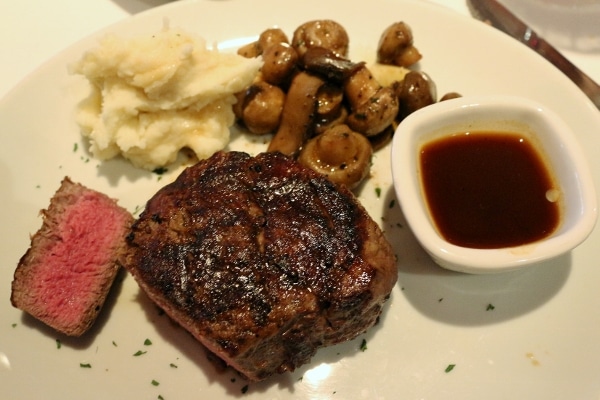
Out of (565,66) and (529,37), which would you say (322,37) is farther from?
(565,66)

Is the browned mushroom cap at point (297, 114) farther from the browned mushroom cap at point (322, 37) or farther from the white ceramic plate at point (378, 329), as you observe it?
the white ceramic plate at point (378, 329)

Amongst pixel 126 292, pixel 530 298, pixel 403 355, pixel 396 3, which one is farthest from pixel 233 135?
pixel 530 298

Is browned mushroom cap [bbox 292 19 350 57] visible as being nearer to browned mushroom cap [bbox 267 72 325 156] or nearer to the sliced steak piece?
browned mushroom cap [bbox 267 72 325 156]

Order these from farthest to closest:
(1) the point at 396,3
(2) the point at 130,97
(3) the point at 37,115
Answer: (1) the point at 396,3 < (3) the point at 37,115 < (2) the point at 130,97

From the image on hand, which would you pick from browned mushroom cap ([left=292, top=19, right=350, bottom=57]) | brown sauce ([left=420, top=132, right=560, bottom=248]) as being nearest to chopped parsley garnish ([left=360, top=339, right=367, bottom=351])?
brown sauce ([left=420, top=132, right=560, bottom=248])

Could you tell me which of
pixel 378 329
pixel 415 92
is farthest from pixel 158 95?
pixel 378 329

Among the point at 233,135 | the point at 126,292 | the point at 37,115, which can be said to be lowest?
the point at 126,292

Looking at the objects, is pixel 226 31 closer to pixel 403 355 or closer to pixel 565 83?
pixel 565 83
